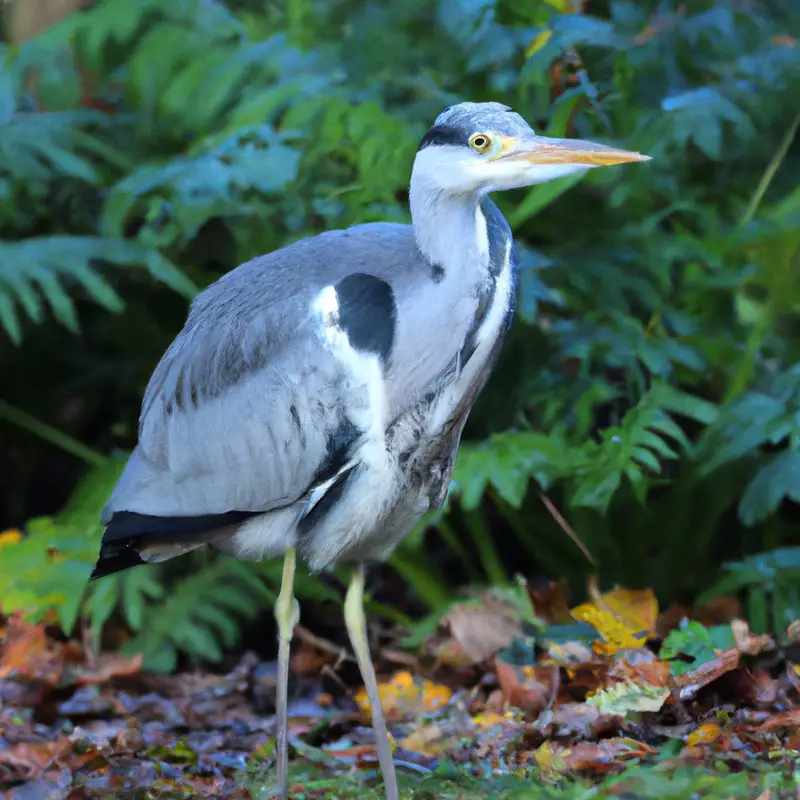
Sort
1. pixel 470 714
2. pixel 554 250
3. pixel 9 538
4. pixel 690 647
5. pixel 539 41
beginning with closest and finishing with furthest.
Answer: pixel 690 647 < pixel 470 714 < pixel 539 41 < pixel 554 250 < pixel 9 538

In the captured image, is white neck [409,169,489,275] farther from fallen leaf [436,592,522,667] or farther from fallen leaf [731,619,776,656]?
fallen leaf [436,592,522,667]

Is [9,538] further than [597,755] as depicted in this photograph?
Yes

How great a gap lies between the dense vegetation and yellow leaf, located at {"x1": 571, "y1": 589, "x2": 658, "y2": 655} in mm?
299

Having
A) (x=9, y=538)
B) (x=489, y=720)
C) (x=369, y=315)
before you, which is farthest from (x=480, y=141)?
(x=9, y=538)

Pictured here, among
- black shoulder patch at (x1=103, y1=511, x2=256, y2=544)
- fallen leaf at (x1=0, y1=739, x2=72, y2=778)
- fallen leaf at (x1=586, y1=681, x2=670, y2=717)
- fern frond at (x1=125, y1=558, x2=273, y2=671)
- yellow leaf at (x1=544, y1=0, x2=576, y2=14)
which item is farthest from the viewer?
yellow leaf at (x1=544, y1=0, x2=576, y2=14)

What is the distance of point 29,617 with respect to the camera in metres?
4.21

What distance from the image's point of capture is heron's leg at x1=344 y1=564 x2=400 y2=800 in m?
3.07

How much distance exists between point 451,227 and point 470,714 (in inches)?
60.7

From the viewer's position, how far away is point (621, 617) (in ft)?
12.3

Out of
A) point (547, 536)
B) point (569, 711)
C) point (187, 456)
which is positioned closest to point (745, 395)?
point (547, 536)

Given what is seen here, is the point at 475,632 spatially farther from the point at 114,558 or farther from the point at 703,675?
the point at 114,558

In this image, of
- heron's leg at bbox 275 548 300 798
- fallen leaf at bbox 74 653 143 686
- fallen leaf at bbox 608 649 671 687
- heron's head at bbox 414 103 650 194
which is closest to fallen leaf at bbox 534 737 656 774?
fallen leaf at bbox 608 649 671 687

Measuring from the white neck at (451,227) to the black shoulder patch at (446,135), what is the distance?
0.30 feet

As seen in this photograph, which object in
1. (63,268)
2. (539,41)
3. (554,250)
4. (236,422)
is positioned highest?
(539,41)
